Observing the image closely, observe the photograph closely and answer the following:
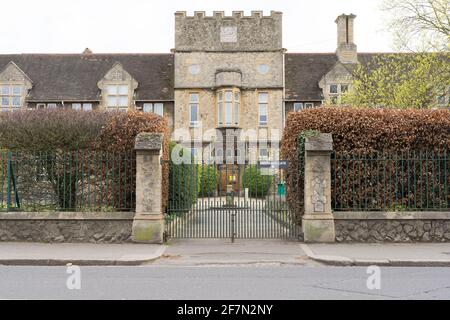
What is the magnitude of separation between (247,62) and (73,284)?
3502 centimetres

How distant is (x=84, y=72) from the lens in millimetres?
44312

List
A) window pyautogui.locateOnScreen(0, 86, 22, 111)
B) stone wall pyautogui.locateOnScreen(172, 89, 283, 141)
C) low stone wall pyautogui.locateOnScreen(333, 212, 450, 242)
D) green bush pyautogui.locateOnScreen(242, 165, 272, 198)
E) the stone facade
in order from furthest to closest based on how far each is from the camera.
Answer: window pyautogui.locateOnScreen(0, 86, 22, 111)
the stone facade
stone wall pyautogui.locateOnScreen(172, 89, 283, 141)
green bush pyautogui.locateOnScreen(242, 165, 272, 198)
low stone wall pyautogui.locateOnScreen(333, 212, 450, 242)

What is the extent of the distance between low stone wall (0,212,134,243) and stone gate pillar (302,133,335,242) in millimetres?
4544

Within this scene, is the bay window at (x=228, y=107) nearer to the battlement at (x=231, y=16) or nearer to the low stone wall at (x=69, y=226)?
the battlement at (x=231, y=16)

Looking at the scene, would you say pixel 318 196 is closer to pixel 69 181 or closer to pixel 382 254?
pixel 382 254

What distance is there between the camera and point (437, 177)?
46.8ft

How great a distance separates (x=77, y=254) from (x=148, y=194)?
2.44 metres

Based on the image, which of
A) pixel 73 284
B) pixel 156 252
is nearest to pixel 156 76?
pixel 156 252

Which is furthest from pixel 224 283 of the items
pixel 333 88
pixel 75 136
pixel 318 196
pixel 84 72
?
pixel 84 72

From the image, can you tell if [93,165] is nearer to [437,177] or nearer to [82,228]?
[82,228]

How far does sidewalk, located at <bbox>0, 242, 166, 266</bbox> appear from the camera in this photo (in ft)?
36.6

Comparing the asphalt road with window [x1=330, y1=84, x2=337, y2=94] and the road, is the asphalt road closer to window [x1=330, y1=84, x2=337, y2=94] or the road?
the road

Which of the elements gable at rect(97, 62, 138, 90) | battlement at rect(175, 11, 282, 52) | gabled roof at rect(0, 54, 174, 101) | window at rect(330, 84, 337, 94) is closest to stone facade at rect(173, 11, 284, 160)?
battlement at rect(175, 11, 282, 52)
